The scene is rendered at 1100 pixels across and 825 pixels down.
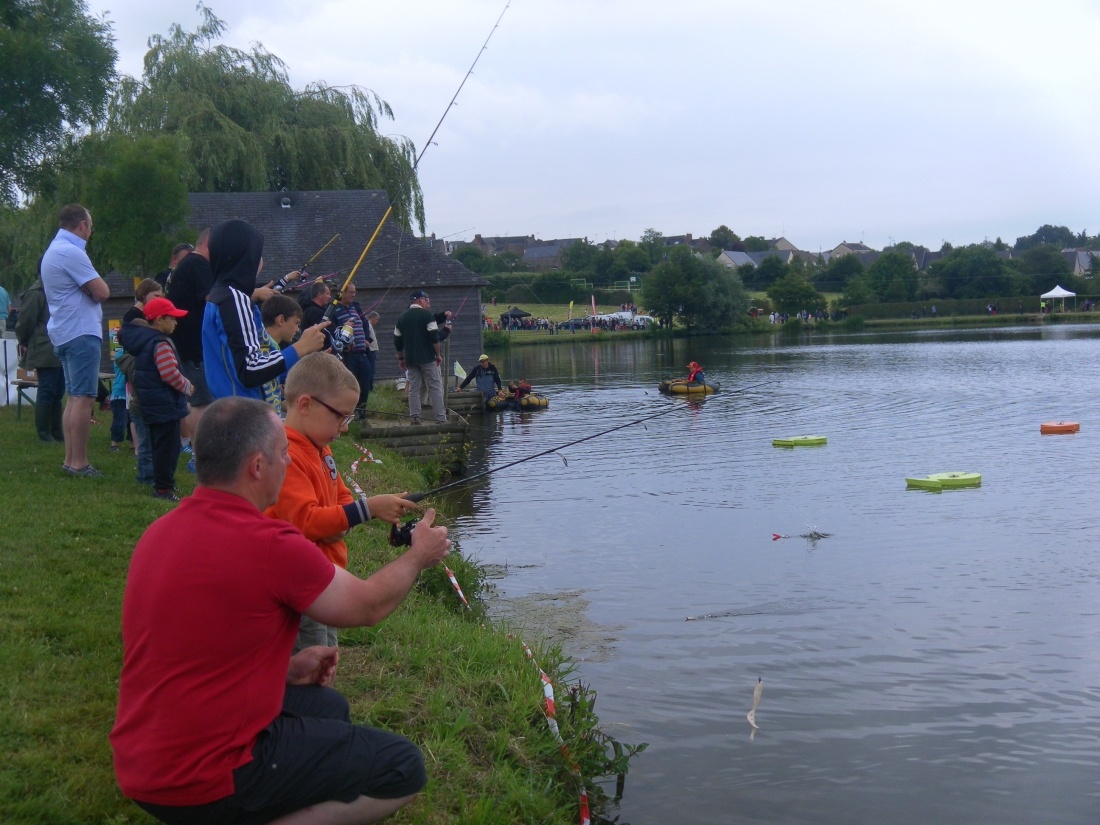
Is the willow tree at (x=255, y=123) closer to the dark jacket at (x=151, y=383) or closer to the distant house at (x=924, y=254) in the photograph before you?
the dark jacket at (x=151, y=383)

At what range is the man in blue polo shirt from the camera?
26.7ft

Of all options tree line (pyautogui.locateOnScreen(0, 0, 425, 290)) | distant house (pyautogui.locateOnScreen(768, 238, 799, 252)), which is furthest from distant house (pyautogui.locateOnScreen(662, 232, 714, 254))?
tree line (pyautogui.locateOnScreen(0, 0, 425, 290))

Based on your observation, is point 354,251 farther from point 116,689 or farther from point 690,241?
point 690,241

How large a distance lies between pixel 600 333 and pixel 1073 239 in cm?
15099

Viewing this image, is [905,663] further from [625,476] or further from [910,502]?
[625,476]

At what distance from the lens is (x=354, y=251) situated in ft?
112

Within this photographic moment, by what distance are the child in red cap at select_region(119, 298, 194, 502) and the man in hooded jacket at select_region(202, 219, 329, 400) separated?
1.51 metres

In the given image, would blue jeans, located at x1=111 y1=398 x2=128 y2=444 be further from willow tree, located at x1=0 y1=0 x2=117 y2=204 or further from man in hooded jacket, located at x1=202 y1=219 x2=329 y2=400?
man in hooded jacket, located at x1=202 y1=219 x2=329 y2=400

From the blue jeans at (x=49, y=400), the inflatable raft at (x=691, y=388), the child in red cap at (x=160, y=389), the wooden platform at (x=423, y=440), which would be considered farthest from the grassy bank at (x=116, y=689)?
the inflatable raft at (x=691, y=388)

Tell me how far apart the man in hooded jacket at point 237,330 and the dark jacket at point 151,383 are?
5.36 feet

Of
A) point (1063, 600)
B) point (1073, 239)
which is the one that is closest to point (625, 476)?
point (1063, 600)

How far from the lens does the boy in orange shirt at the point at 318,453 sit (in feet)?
13.8

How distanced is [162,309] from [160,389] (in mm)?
700

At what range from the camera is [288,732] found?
3.28m
